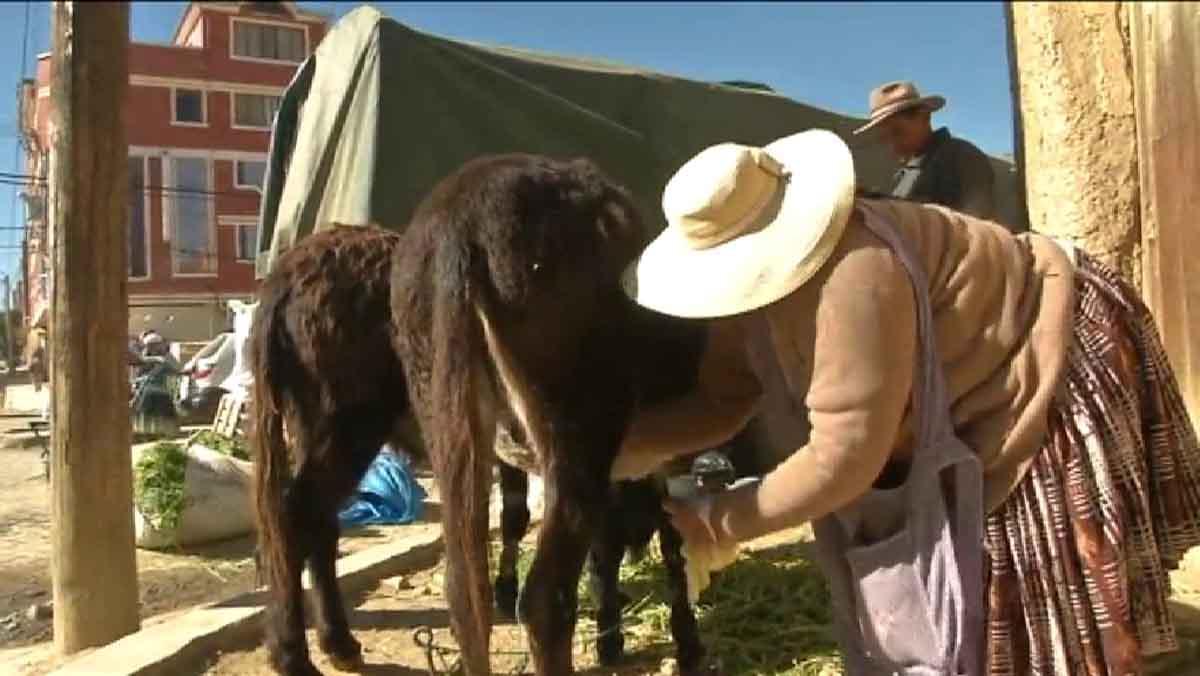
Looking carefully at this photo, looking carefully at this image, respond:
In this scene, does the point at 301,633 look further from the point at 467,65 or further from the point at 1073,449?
the point at 467,65

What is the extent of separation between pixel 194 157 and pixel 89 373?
29.5 feet

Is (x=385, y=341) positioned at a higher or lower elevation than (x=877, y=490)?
higher

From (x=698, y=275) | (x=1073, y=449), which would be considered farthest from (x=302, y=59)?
(x=1073, y=449)

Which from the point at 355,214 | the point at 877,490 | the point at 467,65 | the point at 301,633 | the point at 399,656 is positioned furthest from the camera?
the point at 467,65

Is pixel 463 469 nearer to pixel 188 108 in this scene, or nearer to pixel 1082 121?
pixel 1082 121

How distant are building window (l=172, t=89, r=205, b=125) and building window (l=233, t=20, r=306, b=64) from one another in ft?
12.0

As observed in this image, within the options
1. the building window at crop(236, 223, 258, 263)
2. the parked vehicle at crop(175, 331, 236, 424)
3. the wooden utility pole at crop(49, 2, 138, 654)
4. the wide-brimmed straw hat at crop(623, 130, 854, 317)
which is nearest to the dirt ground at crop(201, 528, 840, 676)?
the wooden utility pole at crop(49, 2, 138, 654)

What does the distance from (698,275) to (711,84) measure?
5319mm

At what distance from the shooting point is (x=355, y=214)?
539 cm

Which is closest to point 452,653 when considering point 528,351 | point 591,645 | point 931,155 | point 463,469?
point 591,645

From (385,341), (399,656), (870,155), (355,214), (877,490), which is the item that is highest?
(870,155)

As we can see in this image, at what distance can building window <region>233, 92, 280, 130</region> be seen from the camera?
23.8 feet

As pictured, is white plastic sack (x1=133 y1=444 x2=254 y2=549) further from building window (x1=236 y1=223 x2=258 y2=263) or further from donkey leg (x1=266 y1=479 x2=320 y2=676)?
building window (x1=236 y1=223 x2=258 y2=263)

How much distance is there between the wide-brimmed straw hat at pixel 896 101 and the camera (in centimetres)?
505
